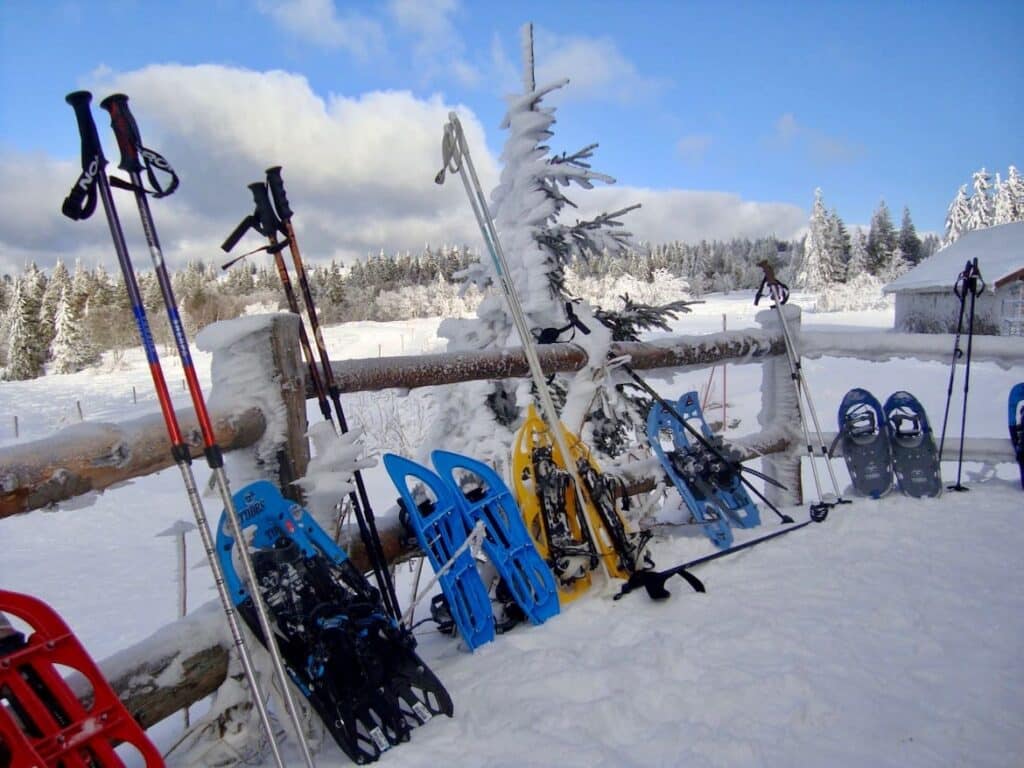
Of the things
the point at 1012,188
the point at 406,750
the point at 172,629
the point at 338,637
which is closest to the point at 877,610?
the point at 406,750

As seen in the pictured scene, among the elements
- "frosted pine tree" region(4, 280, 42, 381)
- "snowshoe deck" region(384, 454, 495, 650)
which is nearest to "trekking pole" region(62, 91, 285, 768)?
"snowshoe deck" region(384, 454, 495, 650)

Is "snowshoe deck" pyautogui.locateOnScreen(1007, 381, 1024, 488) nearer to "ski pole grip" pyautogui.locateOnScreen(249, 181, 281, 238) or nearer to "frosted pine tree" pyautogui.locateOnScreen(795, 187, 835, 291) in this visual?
"ski pole grip" pyautogui.locateOnScreen(249, 181, 281, 238)

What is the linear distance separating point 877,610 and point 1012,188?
66.1m

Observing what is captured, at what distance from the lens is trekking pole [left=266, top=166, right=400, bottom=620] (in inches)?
96.7

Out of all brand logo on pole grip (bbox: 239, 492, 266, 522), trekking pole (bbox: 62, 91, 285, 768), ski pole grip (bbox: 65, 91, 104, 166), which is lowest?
brand logo on pole grip (bbox: 239, 492, 266, 522)

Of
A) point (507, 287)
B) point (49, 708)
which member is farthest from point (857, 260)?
point (49, 708)

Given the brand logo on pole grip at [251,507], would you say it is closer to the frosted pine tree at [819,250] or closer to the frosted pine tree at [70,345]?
the frosted pine tree at [70,345]

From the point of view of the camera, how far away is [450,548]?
265 centimetres

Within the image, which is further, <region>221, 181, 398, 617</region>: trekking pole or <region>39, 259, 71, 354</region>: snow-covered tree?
<region>39, 259, 71, 354</region>: snow-covered tree

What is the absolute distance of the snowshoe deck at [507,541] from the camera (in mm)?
2678

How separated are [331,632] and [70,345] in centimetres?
4758

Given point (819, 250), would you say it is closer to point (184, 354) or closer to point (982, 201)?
point (982, 201)

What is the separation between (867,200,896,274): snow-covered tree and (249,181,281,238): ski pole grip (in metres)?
66.9

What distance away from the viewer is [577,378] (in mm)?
3611
